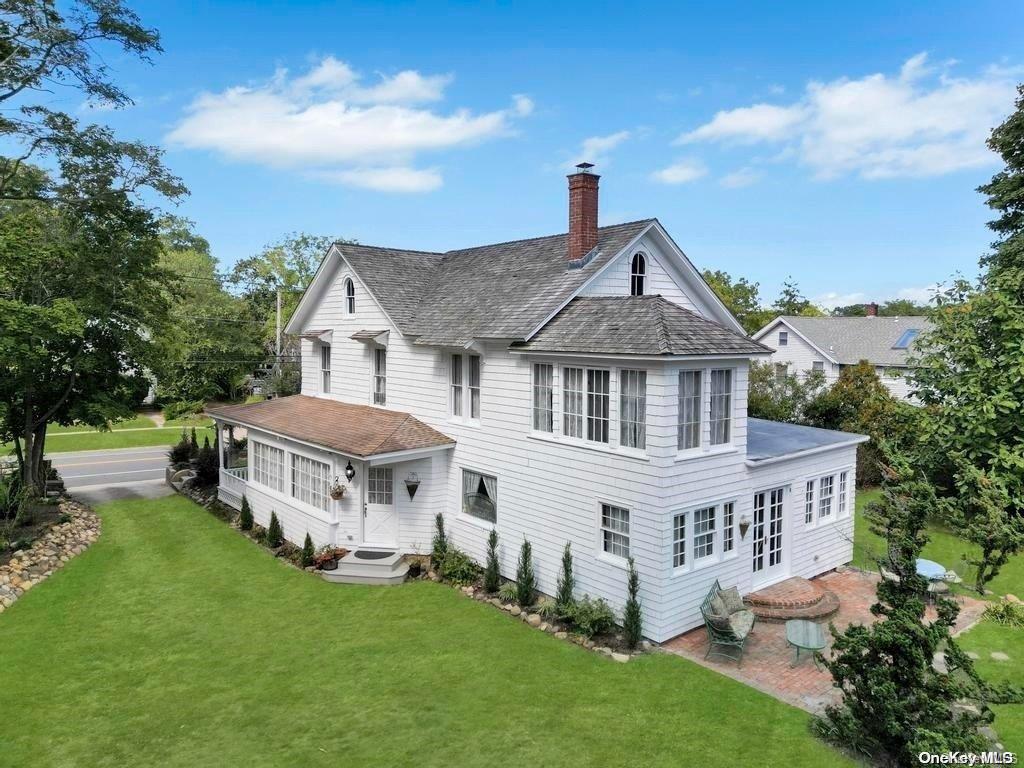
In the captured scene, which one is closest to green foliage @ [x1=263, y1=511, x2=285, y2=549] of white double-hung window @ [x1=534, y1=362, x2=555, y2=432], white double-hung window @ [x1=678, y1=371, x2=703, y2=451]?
white double-hung window @ [x1=534, y1=362, x2=555, y2=432]

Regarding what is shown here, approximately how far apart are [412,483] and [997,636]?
13163mm

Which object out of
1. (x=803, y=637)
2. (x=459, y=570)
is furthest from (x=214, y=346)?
(x=803, y=637)

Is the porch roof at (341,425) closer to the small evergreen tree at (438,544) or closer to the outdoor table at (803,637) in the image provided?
the small evergreen tree at (438,544)

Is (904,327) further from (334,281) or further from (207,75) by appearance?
(207,75)

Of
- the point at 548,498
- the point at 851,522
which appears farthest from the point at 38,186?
the point at 851,522

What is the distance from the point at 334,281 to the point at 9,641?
13.3 m

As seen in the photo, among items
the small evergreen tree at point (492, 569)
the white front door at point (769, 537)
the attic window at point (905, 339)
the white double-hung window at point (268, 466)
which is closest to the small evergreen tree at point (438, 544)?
the small evergreen tree at point (492, 569)

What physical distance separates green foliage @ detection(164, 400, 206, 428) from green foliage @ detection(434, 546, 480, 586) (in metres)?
34.8

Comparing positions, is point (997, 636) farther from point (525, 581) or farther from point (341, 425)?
point (341, 425)

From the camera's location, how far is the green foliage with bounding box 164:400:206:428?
43562mm

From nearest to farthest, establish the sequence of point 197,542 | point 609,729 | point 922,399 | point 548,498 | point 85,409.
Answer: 1. point 609,729
2. point 548,498
3. point 197,542
4. point 922,399
5. point 85,409

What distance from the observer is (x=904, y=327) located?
42969mm

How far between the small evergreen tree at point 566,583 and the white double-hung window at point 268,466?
10093 mm

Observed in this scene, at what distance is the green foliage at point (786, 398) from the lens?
1136 inches
